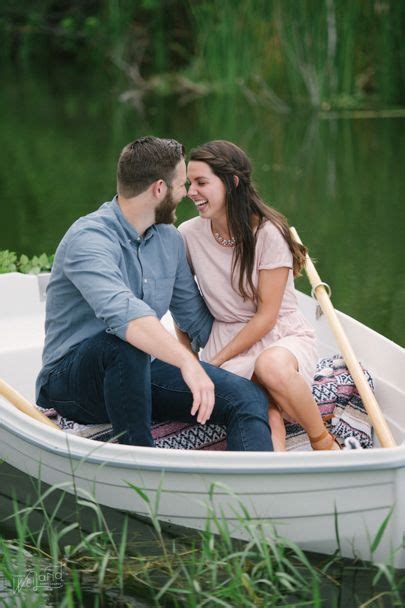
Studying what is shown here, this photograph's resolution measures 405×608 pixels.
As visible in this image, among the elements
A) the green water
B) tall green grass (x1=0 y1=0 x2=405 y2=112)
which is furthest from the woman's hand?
tall green grass (x1=0 y1=0 x2=405 y2=112)

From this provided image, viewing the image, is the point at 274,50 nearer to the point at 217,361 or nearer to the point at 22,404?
the point at 217,361

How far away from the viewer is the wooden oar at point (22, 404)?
318 cm

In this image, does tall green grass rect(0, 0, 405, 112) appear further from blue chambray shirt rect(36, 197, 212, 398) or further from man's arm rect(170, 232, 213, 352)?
blue chambray shirt rect(36, 197, 212, 398)

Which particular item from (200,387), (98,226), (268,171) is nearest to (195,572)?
(200,387)

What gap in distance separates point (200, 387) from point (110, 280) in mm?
384

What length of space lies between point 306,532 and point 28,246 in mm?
4455

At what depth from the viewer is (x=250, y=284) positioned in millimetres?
3277

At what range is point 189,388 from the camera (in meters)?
3.07

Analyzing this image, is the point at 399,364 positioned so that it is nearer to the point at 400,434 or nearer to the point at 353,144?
the point at 400,434

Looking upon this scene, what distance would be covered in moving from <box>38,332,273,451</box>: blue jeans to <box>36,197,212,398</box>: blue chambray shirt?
0.24 ft

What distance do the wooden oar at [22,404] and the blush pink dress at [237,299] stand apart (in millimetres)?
552

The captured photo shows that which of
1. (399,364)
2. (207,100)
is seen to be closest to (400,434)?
(399,364)

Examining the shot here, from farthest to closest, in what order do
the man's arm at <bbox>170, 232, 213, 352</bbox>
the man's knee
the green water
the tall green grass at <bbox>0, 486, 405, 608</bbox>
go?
the green water < the man's arm at <bbox>170, 232, 213, 352</bbox> < the man's knee < the tall green grass at <bbox>0, 486, 405, 608</bbox>

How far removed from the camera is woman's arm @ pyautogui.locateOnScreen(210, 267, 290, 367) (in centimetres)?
324
